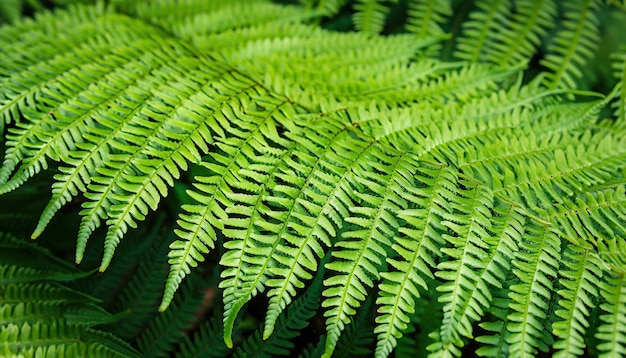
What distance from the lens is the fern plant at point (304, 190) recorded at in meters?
1.08

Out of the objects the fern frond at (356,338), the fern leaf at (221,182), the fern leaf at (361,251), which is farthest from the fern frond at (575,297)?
the fern leaf at (221,182)

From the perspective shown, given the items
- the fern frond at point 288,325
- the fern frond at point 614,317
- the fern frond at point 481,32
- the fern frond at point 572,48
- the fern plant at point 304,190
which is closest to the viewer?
the fern frond at point 614,317

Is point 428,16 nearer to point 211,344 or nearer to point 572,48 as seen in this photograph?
point 572,48

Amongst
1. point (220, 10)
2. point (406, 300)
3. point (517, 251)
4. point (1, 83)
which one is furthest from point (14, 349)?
point (220, 10)

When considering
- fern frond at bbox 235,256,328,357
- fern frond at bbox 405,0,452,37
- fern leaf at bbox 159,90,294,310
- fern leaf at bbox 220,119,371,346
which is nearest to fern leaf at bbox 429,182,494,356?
fern leaf at bbox 220,119,371,346

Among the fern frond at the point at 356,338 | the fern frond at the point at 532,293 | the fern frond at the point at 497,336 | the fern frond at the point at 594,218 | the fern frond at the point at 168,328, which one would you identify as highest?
the fern frond at the point at 594,218

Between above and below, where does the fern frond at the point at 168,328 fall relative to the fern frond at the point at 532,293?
below

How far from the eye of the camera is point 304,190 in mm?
1182

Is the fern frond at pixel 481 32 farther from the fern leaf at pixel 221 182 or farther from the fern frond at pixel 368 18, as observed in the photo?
the fern leaf at pixel 221 182

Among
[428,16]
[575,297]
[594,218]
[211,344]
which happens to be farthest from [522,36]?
[211,344]

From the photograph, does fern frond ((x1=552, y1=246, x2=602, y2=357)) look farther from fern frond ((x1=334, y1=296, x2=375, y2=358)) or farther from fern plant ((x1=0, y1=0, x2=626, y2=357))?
fern frond ((x1=334, y1=296, x2=375, y2=358))

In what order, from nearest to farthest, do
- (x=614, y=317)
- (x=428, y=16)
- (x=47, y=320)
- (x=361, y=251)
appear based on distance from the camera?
(x=614, y=317), (x=361, y=251), (x=47, y=320), (x=428, y=16)

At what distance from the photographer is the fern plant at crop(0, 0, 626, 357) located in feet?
3.55

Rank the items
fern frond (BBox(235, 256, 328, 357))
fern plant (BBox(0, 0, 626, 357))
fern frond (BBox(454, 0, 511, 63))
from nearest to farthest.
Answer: fern plant (BBox(0, 0, 626, 357)) < fern frond (BBox(235, 256, 328, 357)) < fern frond (BBox(454, 0, 511, 63))
